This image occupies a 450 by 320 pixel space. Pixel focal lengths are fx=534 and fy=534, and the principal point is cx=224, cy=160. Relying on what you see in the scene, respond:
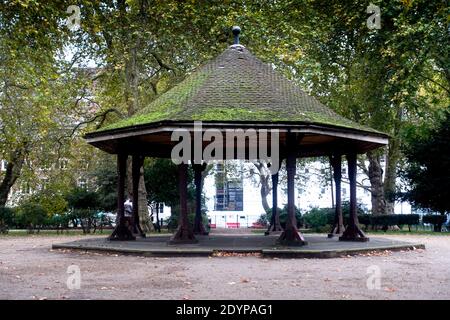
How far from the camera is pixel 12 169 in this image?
33.8m

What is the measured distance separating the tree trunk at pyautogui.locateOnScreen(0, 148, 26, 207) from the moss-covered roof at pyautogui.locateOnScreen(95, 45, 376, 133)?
17487 mm

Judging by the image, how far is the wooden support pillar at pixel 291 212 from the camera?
1480cm

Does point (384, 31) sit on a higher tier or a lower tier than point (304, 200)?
higher

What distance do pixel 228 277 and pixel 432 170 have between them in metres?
23.1

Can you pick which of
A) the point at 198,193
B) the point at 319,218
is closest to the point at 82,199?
the point at 198,193

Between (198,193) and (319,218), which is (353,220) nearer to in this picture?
(198,193)

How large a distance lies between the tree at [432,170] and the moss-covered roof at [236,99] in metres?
14.2

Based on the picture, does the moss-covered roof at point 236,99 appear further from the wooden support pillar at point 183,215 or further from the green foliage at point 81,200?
the green foliage at point 81,200

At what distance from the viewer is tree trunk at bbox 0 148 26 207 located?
3209cm

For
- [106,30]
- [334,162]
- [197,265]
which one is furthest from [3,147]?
[197,265]

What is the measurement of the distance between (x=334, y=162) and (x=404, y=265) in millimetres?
7276

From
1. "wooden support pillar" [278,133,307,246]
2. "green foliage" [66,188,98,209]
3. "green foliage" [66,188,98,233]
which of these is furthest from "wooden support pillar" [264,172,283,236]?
"green foliage" [66,188,98,209]
